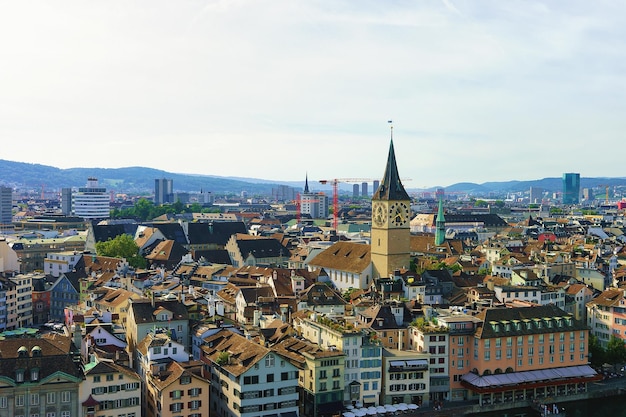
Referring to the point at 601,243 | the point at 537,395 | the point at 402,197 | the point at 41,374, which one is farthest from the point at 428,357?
the point at 601,243

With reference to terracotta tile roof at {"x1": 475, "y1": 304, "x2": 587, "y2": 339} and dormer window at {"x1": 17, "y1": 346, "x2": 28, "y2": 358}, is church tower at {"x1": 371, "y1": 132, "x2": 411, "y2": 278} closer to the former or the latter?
terracotta tile roof at {"x1": 475, "y1": 304, "x2": 587, "y2": 339}

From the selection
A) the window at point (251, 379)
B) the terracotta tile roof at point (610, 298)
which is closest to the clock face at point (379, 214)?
the terracotta tile roof at point (610, 298)

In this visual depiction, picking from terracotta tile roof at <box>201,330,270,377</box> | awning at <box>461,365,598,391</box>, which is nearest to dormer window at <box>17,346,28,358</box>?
terracotta tile roof at <box>201,330,270,377</box>

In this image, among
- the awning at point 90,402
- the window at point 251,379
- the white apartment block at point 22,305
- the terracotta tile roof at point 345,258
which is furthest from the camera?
the terracotta tile roof at point 345,258

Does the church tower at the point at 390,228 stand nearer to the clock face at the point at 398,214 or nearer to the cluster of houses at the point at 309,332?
the clock face at the point at 398,214

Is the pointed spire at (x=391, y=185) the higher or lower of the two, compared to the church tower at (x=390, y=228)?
higher

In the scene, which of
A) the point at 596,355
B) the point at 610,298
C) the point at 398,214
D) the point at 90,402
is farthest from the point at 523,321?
the point at 90,402
